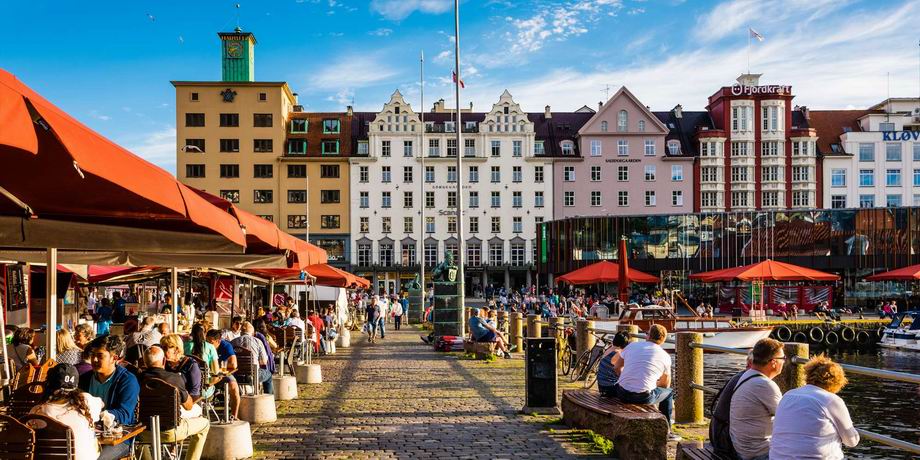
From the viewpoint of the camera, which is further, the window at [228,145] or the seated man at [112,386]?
the window at [228,145]

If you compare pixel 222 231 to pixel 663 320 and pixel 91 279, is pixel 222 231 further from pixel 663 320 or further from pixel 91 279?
pixel 663 320

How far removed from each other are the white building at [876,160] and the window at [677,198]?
13.0m

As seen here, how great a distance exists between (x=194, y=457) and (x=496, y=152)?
247 feet

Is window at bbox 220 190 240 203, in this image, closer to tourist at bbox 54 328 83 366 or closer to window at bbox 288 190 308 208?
tourist at bbox 54 328 83 366

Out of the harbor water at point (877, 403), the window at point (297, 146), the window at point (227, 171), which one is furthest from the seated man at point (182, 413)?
the window at point (297, 146)

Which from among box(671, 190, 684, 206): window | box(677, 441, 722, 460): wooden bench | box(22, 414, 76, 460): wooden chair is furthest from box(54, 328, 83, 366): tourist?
box(671, 190, 684, 206): window

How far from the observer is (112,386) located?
759cm

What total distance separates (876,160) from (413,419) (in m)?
83.2

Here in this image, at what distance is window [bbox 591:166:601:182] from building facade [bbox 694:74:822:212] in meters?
8.80

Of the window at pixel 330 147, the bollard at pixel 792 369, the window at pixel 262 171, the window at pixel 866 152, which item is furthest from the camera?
the window at pixel 866 152

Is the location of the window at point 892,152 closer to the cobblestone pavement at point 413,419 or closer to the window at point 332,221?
the window at point 332,221

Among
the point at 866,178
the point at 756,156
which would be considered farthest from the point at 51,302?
the point at 866,178

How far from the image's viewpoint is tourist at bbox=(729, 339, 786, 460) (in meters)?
7.23

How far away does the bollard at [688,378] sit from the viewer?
1148 cm
